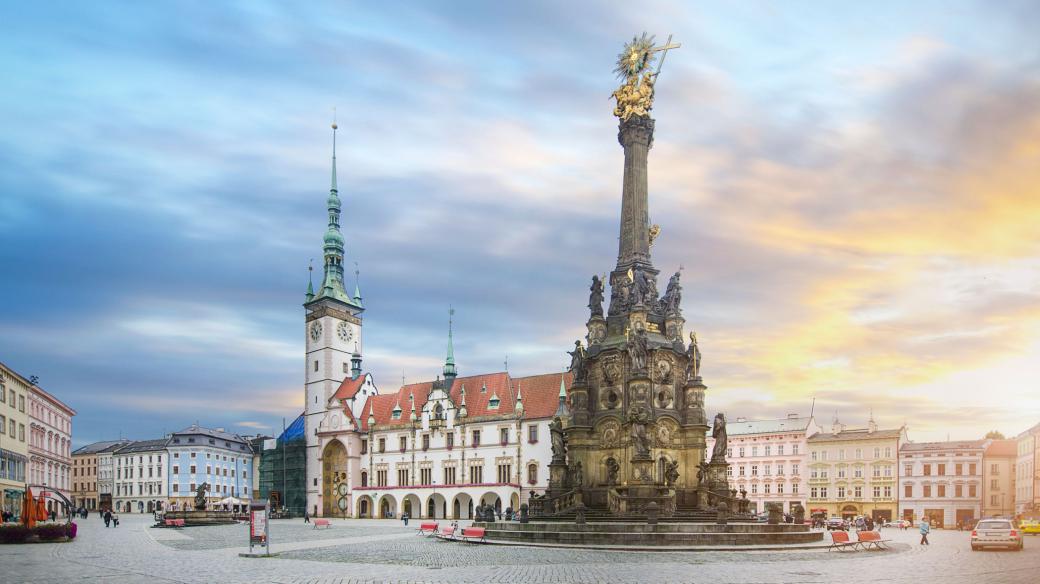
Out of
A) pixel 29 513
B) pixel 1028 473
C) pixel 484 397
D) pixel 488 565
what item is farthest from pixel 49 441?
pixel 1028 473

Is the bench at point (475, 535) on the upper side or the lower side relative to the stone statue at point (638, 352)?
lower

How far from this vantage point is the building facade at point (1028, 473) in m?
73.2

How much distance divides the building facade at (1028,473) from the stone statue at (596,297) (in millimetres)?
45910

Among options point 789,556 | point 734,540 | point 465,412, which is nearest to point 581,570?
point 789,556

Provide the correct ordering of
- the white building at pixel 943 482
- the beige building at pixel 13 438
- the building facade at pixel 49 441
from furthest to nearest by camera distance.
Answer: the white building at pixel 943 482 → the building facade at pixel 49 441 → the beige building at pixel 13 438

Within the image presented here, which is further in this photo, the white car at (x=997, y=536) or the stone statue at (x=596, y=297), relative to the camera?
the stone statue at (x=596, y=297)

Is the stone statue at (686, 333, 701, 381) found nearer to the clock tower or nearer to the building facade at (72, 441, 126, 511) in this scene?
the clock tower

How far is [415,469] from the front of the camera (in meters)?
80.7

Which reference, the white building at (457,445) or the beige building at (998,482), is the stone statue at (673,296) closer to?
the white building at (457,445)

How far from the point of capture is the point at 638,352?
142 ft

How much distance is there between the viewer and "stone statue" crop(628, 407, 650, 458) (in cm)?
4181

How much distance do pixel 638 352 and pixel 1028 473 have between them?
53.2 meters

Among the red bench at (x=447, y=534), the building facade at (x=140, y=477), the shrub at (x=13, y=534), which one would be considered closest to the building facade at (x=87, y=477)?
the building facade at (x=140, y=477)

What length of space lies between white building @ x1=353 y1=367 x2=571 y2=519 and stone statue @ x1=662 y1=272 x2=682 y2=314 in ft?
89.9
